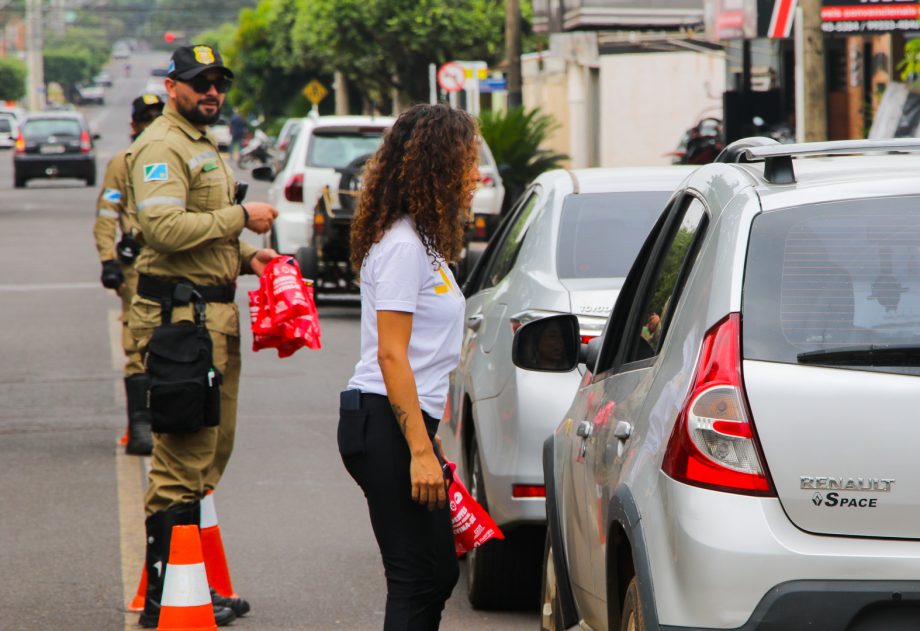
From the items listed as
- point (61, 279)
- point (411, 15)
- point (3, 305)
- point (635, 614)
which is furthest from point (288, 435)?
point (411, 15)

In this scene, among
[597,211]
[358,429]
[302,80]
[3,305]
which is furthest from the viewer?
[302,80]

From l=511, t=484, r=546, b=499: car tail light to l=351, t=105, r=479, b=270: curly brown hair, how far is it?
155 cm

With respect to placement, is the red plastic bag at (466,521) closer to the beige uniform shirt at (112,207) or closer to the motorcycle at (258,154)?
the beige uniform shirt at (112,207)

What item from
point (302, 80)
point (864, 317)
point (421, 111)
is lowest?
point (864, 317)

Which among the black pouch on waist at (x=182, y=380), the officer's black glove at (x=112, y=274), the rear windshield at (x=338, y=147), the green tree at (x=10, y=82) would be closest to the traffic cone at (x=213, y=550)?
the black pouch on waist at (x=182, y=380)

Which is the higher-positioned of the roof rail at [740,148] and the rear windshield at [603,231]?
the roof rail at [740,148]

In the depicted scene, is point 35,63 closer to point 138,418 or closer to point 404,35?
point 404,35

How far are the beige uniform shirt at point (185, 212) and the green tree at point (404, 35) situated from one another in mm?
38411

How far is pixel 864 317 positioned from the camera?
3.22 m

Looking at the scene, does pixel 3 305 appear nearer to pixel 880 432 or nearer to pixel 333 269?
pixel 333 269

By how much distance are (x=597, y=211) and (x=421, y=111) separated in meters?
2.43

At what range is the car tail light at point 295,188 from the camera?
1702 cm

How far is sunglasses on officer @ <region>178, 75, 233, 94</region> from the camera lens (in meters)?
5.85

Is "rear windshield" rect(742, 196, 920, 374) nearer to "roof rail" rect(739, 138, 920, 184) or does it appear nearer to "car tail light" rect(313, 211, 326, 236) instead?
"roof rail" rect(739, 138, 920, 184)
